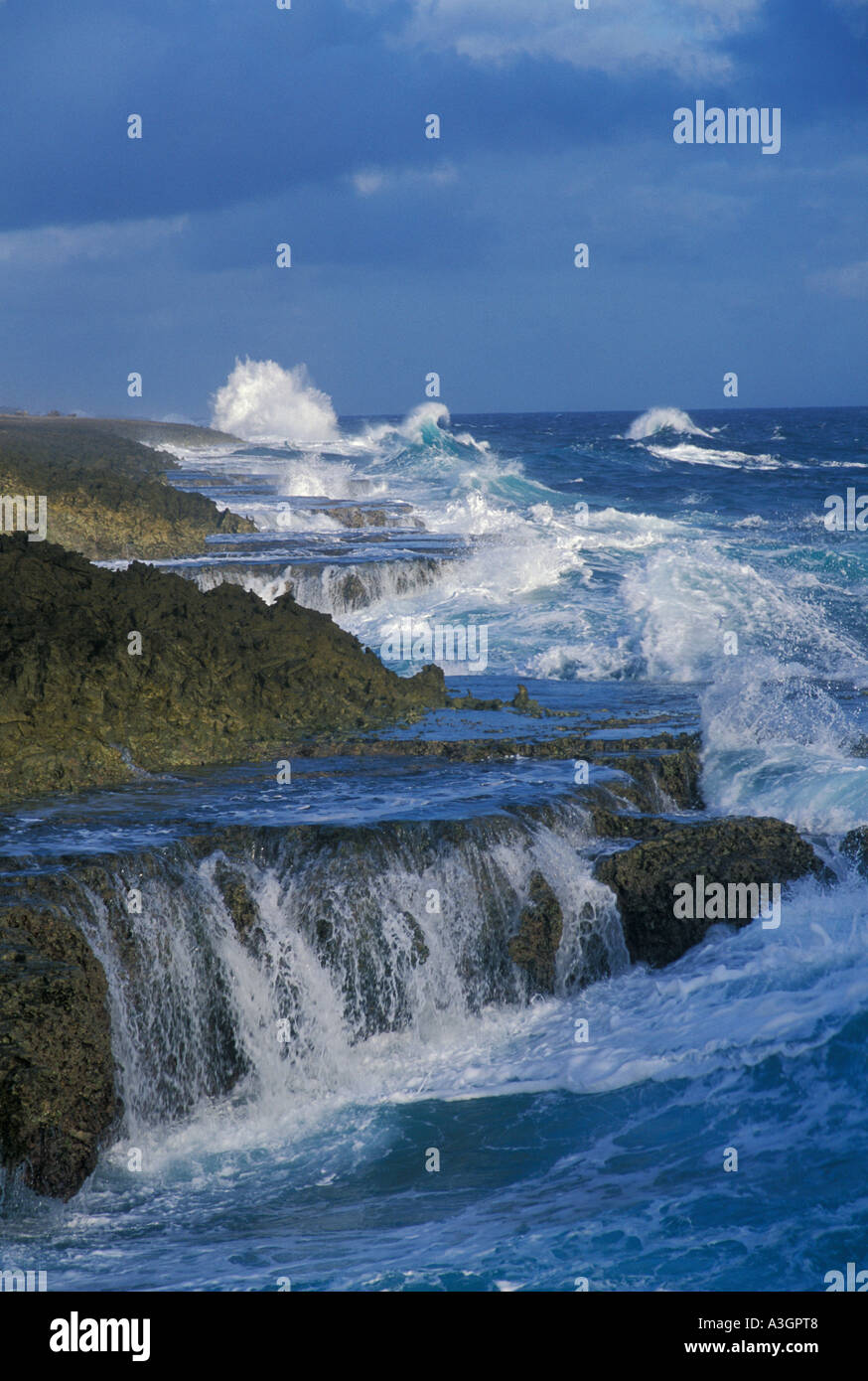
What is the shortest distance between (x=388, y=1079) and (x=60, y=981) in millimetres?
2053

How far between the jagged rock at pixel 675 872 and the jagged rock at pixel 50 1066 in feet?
11.2

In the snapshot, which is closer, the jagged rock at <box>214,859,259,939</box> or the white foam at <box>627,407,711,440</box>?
the jagged rock at <box>214,859,259,939</box>

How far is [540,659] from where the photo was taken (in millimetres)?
15023

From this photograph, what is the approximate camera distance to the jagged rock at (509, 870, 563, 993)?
8094mm

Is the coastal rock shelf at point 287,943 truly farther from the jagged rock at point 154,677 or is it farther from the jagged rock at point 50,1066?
the jagged rock at point 154,677

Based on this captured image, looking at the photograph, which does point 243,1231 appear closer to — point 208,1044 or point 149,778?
point 208,1044

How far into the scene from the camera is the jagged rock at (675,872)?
827cm

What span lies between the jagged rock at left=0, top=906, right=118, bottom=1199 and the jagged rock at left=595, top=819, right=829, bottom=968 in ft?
11.2

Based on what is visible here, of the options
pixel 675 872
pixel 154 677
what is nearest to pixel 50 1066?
pixel 675 872

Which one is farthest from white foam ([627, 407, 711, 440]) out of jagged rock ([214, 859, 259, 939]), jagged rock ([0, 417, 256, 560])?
jagged rock ([214, 859, 259, 939])

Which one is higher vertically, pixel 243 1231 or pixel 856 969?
pixel 856 969

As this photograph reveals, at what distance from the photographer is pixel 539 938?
8133 millimetres

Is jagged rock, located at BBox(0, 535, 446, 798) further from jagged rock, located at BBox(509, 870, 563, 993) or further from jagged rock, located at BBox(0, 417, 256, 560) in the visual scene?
jagged rock, located at BBox(0, 417, 256, 560)
